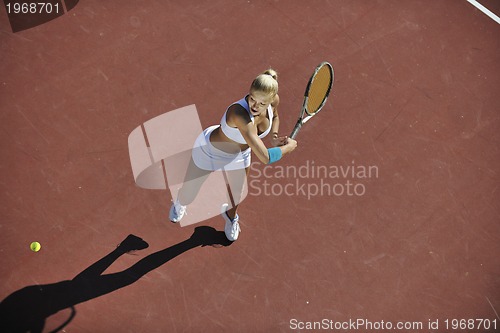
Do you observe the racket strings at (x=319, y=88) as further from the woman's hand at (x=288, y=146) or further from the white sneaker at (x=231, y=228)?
the white sneaker at (x=231, y=228)

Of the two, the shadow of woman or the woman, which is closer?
the woman

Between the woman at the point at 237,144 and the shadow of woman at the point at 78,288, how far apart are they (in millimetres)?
382

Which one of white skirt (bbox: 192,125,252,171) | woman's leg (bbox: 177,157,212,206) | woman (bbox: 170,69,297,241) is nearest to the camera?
woman (bbox: 170,69,297,241)

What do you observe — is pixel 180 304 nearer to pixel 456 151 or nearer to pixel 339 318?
pixel 339 318

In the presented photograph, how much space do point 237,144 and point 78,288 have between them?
7.44 feet

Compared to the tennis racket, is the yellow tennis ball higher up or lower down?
lower down

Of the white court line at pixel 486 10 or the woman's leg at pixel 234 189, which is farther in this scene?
the white court line at pixel 486 10

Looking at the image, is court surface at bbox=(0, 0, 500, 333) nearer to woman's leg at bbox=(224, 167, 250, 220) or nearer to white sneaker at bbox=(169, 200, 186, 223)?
white sneaker at bbox=(169, 200, 186, 223)

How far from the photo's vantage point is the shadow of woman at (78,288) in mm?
5523

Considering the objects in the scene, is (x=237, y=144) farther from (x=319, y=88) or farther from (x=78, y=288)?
(x=78, y=288)

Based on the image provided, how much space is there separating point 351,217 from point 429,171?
113 centimetres

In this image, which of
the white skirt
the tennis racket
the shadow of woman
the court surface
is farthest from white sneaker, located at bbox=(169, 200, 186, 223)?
the tennis racket

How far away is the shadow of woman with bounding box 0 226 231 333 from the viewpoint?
5.52 metres

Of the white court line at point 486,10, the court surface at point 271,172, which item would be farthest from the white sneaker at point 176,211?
the white court line at point 486,10
